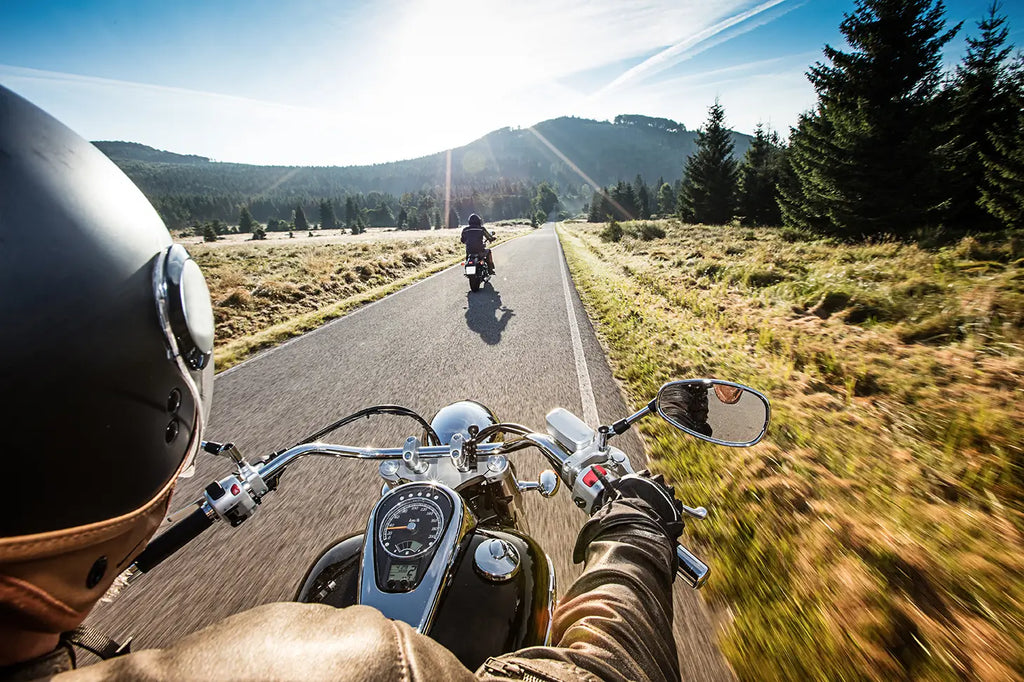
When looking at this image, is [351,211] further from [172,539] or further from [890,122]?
[172,539]

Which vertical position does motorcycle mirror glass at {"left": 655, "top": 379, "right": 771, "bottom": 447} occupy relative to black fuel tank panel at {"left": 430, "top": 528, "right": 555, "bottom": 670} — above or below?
above

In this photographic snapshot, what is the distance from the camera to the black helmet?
760mm

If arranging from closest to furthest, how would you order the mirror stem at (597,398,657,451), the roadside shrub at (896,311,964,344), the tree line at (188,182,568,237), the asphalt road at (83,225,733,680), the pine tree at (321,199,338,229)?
the mirror stem at (597,398,657,451)
the asphalt road at (83,225,733,680)
the roadside shrub at (896,311,964,344)
the tree line at (188,182,568,237)
the pine tree at (321,199,338,229)

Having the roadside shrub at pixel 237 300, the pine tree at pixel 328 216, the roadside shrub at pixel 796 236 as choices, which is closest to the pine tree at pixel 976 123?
the roadside shrub at pixel 796 236

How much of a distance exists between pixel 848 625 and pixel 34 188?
121 inches

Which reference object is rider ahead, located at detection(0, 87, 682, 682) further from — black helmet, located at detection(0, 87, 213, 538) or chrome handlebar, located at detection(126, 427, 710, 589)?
chrome handlebar, located at detection(126, 427, 710, 589)

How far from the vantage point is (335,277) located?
1225 cm

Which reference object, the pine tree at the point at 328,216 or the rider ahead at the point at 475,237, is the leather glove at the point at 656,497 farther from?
the pine tree at the point at 328,216

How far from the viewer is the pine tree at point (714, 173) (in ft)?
112

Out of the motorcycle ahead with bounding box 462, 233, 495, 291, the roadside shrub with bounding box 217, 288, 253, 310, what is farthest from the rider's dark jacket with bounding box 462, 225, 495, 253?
the roadside shrub with bounding box 217, 288, 253, 310

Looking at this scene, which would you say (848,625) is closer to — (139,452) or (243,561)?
(139,452)

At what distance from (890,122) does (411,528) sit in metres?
20.1

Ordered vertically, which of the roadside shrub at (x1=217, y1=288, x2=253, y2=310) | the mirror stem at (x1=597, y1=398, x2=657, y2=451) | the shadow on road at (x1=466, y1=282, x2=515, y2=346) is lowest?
the roadside shrub at (x1=217, y1=288, x2=253, y2=310)

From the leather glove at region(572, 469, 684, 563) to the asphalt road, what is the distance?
938 mm
